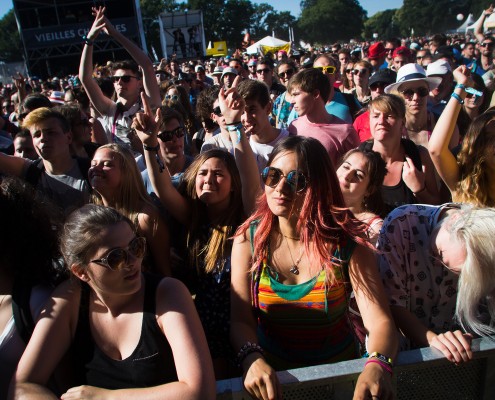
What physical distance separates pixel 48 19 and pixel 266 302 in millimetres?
29557

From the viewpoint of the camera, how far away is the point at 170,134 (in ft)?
A: 10.4

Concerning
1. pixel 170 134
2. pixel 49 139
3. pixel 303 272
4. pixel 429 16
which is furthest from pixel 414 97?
pixel 429 16

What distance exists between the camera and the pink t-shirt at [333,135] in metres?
3.57

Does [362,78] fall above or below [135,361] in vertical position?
above

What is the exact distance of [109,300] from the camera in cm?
173

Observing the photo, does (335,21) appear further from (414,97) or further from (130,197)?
(130,197)

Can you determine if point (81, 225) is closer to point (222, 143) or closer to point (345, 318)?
point (345, 318)

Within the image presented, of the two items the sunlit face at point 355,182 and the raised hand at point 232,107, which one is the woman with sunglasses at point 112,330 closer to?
the raised hand at point 232,107

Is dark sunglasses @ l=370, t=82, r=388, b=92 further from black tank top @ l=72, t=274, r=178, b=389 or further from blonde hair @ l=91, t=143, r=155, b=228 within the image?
black tank top @ l=72, t=274, r=178, b=389

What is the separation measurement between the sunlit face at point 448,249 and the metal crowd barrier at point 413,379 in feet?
1.02

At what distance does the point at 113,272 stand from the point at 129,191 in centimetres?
107

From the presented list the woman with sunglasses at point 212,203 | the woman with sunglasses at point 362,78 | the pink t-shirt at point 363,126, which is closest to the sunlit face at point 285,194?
the woman with sunglasses at point 212,203

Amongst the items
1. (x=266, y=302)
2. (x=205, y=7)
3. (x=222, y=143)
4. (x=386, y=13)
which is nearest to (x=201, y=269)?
(x=266, y=302)

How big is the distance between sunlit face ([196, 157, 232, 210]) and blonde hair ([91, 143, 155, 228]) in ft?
1.10
